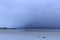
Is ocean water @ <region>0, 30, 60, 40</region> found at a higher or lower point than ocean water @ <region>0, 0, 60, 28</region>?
lower

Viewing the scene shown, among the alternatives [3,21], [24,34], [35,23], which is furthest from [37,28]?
[3,21]

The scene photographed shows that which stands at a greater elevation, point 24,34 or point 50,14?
point 50,14

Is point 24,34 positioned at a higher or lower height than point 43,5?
lower

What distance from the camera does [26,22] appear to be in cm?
104

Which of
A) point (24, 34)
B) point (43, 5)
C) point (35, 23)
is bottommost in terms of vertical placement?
point (24, 34)

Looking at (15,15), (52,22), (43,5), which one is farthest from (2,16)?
(52,22)

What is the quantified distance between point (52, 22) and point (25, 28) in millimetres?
348

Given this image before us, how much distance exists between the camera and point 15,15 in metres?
1.05

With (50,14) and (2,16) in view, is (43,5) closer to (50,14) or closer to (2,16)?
(50,14)

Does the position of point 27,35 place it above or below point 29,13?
below

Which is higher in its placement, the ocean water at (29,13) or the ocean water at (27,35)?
the ocean water at (29,13)

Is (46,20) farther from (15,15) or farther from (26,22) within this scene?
(15,15)

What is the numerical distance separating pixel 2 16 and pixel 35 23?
0.43 metres

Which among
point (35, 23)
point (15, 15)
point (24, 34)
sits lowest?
point (24, 34)
